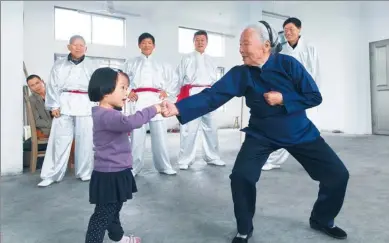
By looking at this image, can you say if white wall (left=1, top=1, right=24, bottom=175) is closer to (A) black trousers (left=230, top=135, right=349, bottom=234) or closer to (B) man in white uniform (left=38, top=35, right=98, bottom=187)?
(B) man in white uniform (left=38, top=35, right=98, bottom=187)

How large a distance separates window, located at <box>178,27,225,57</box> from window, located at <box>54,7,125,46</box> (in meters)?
2.00

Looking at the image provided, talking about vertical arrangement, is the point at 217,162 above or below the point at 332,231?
above

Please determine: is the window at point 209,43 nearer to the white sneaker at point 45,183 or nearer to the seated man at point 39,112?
the seated man at point 39,112

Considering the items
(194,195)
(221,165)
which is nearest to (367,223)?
(194,195)

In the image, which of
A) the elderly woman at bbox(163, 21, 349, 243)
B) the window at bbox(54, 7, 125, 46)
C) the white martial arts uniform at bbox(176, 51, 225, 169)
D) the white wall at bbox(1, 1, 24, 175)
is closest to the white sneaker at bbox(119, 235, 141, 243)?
the elderly woman at bbox(163, 21, 349, 243)

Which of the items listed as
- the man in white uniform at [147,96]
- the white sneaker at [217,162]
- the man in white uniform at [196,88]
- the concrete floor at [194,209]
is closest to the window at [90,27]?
the man in white uniform at [196,88]

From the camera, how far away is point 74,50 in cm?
304

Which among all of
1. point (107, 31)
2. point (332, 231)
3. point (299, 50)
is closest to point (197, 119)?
point (299, 50)

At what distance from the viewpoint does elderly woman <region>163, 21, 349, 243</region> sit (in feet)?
5.18

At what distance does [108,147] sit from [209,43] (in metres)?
10.4

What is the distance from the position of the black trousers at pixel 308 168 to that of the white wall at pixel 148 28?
7.50m

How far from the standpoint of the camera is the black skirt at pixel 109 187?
140 cm

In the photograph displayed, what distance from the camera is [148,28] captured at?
9.73 meters

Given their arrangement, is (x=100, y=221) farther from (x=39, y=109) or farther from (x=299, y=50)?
(x=39, y=109)
